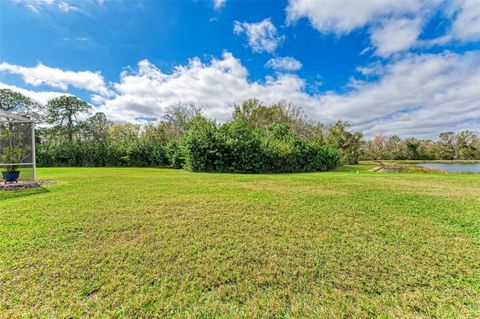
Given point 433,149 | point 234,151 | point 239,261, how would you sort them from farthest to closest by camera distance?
point 433,149 → point 234,151 → point 239,261

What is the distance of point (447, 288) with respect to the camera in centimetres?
203

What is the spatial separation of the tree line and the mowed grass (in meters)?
9.24

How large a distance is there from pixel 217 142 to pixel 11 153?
29.6 feet

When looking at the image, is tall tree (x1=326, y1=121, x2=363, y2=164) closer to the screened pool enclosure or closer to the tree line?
the tree line

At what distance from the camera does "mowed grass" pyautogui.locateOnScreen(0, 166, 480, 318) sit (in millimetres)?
1809

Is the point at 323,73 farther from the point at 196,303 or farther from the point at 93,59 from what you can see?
the point at 196,303

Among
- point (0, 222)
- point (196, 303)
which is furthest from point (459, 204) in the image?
point (0, 222)

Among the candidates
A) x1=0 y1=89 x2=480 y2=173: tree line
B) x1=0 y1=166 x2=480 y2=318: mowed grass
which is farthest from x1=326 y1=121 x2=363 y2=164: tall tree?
x1=0 y1=166 x2=480 y2=318: mowed grass

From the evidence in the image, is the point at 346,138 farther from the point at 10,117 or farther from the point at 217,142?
the point at 10,117

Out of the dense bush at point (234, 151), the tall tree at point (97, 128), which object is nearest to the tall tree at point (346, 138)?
the dense bush at point (234, 151)

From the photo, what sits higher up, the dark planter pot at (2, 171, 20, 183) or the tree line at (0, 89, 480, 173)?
the tree line at (0, 89, 480, 173)

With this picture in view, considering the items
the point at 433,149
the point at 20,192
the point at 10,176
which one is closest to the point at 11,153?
the point at 10,176

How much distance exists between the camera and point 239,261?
8.12 feet

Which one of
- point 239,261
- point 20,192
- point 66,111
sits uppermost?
point 66,111
